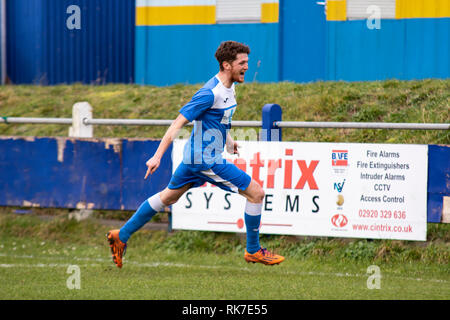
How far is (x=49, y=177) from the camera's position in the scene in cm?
1015

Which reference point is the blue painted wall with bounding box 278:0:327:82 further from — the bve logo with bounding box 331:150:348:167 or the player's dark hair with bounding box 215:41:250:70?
the player's dark hair with bounding box 215:41:250:70

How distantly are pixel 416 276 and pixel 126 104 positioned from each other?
7.20m

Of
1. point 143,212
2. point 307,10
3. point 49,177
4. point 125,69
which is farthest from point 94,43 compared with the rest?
point 143,212

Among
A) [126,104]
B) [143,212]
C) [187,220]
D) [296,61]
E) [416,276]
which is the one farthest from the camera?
[296,61]

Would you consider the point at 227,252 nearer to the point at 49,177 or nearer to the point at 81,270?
the point at 81,270

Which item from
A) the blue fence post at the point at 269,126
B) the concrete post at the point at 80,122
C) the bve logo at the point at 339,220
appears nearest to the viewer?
the bve logo at the point at 339,220

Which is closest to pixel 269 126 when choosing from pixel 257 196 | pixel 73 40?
pixel 257 196

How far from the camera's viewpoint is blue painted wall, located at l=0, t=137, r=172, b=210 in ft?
31.9

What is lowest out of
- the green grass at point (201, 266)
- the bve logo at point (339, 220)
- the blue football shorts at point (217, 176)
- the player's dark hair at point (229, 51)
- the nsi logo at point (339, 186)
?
the green grass at point (201, 266)

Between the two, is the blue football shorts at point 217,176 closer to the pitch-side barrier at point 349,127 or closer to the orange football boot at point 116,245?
the orange football boot at point 116,245

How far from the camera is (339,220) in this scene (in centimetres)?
859

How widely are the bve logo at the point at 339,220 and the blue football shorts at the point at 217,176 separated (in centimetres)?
193

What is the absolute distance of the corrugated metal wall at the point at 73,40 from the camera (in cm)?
1733

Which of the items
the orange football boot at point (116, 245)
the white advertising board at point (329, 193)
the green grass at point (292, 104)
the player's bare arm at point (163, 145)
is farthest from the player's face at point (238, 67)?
the green grass at point (292, 104)
